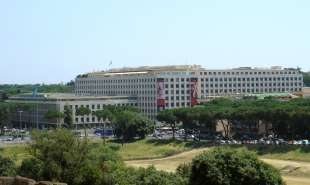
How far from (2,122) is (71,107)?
63.4ft

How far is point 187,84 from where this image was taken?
165m

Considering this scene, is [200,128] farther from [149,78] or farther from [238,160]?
[238,160]

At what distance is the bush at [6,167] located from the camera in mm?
57706

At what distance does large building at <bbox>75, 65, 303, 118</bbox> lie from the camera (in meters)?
162

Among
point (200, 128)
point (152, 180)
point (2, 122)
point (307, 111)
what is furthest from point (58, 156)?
point (2, 122)

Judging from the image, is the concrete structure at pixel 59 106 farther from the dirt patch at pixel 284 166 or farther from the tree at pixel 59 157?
the tree at pixel 59 157

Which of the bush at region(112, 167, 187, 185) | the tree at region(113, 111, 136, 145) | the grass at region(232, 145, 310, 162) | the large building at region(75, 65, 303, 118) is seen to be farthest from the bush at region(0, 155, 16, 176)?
the large building at region(75, 65, 303, 118)

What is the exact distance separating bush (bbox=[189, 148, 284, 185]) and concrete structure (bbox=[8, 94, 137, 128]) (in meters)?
115

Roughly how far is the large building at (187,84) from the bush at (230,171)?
118 metres

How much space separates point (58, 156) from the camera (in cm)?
4891

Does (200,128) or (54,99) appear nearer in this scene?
(200,128)

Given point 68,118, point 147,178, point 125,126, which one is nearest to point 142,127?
point 125,126

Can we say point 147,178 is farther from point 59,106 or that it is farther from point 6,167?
point 59,106

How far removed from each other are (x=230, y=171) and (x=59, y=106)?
122651 millimetres
